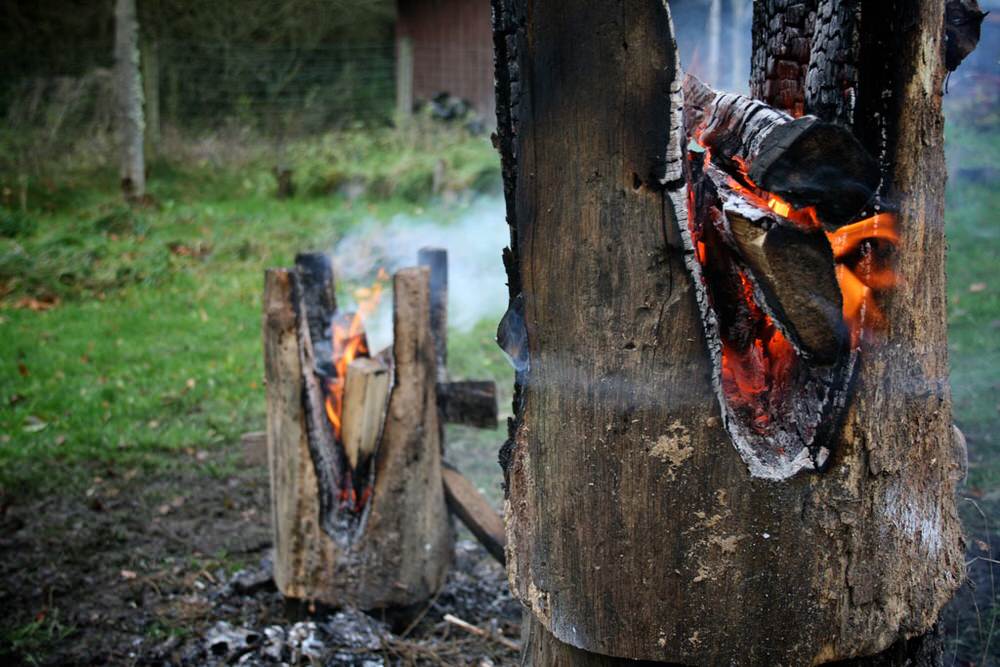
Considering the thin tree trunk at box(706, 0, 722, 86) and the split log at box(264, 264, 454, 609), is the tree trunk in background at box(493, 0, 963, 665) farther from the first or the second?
the thin tree trunk at box(706, 0, 722, 86)

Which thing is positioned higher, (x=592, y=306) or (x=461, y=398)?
(x=592, y=306)

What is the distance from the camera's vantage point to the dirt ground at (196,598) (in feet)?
9.52

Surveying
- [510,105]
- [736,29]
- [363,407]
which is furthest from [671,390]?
[736,29]

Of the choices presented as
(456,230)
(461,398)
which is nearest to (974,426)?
(461,398)

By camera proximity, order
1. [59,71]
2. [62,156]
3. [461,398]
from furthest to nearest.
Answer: [59,71] < [62,156] < [461,398]

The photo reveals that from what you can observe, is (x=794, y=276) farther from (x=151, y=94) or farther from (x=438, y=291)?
(x=151, y=94)

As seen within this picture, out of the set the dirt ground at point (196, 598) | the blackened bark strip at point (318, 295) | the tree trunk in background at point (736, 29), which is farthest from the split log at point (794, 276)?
the tree trunk in background at point (736, 29)

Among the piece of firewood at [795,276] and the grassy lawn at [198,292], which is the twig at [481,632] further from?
the piece of firewood at [795,276]

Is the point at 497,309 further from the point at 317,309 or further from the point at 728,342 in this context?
the point at 728,342

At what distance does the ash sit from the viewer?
9.45 feet

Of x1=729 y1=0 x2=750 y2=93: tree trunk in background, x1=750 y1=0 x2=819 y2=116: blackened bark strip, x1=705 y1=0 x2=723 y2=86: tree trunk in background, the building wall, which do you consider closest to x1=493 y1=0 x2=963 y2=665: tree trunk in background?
x1=750 y1=0 x2=819 y2=116: blackened bark strip

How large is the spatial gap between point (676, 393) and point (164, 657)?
2191 mm

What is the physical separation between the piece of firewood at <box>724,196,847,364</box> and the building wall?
14.0 m

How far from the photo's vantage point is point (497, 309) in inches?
296
